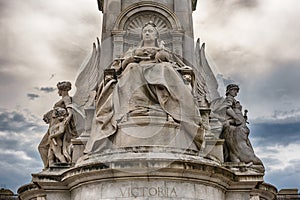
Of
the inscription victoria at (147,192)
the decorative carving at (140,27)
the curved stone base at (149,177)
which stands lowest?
the inscription victoria at (147,192)

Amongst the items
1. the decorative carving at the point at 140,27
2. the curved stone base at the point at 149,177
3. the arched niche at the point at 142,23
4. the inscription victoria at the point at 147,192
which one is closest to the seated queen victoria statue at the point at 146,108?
the curved stone base at the point at 149,177

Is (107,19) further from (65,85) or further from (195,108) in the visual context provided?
(195,108)

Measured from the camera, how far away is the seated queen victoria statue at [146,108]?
1188 centimetres

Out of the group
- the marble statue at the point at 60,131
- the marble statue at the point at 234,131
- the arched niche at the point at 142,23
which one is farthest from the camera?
the arched niche at the point at 142,23

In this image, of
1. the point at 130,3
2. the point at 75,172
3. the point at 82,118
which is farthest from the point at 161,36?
the point at 75,172

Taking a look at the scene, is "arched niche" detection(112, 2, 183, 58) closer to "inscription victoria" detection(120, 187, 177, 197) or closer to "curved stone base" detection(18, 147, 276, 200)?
"curved stone base" detection(18, 147, 276, 200)

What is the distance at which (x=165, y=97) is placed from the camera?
1263 cm

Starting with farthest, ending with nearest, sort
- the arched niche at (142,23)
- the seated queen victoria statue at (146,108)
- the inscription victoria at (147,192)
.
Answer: the arched niche at (142,23) < the seated queen victoria statue at (146,108) < the inscription victoria at (147,192)

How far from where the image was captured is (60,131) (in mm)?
14156

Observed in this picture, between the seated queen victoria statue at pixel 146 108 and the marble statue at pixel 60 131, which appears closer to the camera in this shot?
the seated queen victoria statue at pixel 146 108

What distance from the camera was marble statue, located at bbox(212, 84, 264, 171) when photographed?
14188 mm

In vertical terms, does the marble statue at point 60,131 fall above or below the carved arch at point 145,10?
below

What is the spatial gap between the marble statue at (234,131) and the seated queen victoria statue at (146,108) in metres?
2.17

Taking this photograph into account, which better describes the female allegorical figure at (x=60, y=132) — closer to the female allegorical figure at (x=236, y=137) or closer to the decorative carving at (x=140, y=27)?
the decorative carving at (x=140, y=27)
